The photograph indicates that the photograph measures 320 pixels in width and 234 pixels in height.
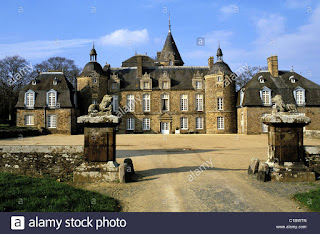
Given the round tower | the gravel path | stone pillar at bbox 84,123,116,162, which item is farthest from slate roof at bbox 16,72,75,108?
stone pillar at bbox 84,123,116,162

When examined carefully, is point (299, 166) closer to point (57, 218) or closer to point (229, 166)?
point (229, 166)

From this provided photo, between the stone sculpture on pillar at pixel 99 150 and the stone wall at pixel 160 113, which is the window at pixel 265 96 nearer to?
the stone wall at pixel 160 113

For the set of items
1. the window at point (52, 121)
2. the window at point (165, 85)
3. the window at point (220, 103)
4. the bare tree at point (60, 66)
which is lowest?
the window at point (52, 121)

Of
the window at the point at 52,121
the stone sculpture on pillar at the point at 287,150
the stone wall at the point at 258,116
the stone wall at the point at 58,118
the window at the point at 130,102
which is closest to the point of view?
the stone sculpture on pillar at the point at 287,150

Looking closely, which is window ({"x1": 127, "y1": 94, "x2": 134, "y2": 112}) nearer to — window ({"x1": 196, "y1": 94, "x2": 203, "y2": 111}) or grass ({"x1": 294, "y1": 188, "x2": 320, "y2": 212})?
window ({"x1": 196, "y1": 94, "x2": 203, "y2": 111})

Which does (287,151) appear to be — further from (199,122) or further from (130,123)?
(130,123)

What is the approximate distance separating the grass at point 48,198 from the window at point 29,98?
26.9 metres

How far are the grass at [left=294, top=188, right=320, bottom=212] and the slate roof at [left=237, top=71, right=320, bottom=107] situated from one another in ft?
79.9

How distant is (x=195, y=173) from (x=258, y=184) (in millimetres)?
1999

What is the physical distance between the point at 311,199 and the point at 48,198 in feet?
19.3

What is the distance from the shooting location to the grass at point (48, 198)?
5.05m

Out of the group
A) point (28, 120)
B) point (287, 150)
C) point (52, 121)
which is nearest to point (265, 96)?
point (287, 150)

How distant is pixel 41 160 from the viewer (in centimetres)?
802

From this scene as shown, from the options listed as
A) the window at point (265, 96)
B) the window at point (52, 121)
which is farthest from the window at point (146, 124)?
the window at point (265, 96)
